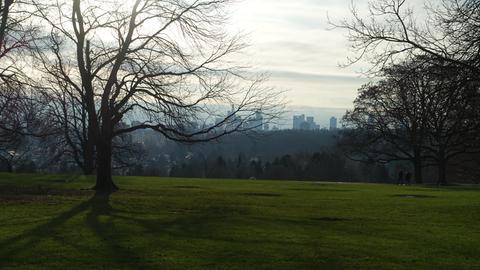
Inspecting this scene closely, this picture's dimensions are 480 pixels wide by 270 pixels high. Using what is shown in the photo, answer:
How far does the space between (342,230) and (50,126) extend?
115 ft

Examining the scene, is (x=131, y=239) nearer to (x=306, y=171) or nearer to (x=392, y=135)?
(x=392, y=135)

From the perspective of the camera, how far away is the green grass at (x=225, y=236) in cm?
973

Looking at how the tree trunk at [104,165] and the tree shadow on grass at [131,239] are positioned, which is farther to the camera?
the tree trunk at [104,165]

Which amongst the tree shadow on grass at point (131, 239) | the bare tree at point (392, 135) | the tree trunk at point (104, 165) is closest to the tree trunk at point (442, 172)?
the bare tree at point (392, 135)

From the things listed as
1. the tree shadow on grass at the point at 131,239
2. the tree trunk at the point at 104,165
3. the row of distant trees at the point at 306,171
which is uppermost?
the row of distant trees at the point at 306,171

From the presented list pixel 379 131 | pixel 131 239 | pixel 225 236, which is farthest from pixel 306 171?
pixel 131 239

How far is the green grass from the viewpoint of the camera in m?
9.73

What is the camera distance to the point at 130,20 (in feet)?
88.7

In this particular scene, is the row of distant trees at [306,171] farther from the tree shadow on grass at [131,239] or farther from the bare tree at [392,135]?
the tree shadow on grass at [131,239]

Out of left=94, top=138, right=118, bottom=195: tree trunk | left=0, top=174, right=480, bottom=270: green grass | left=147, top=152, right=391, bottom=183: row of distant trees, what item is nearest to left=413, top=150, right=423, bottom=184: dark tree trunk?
left=147, top=152, right=391, bottom=183: row of distant trees

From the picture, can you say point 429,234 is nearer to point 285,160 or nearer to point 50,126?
point 50,126

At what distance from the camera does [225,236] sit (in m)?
12.4

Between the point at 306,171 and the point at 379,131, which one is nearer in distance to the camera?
the point at 379,131

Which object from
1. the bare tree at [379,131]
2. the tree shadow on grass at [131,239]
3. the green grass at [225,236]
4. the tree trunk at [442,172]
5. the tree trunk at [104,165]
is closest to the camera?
the tree shadow on grass at [131,239]
